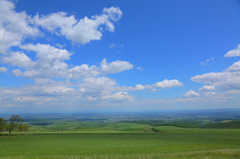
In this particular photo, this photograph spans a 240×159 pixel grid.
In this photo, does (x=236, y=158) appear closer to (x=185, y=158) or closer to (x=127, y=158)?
(x=185, y=158)

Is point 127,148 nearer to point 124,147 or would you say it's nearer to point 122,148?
point 122,148

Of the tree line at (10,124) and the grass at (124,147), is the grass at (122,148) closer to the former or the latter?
the grass at (124,147)

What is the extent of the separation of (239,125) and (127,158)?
373 feet

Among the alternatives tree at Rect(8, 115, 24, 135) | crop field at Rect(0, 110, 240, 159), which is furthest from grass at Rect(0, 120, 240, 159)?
tree at Rect(8, 115, 24, 135)

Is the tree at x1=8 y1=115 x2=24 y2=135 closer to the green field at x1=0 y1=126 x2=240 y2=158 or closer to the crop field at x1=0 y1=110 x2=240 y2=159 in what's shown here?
the crop field at x1=0 y1=110 x2=240 y2=159

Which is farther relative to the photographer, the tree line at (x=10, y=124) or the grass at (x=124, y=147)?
the tree line at (x=10, y=124)

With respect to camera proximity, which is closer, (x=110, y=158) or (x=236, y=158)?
(x=236, y=158)

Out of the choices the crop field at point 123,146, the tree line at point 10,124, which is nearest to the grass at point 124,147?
the crop field at point 123,146

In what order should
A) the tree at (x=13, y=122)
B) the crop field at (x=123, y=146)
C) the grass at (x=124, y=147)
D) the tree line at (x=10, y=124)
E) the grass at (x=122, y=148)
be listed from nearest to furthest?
the grass at (x=124, y=147) → the crop field at (x=123, y=146) → the grass at (x=122, y=148) → the tree line at (x=10, y=124) → the tree at (x=13, y=122)

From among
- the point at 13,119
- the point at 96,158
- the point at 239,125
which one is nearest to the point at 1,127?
the point at 13,119

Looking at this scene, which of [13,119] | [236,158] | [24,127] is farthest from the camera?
[24,127]

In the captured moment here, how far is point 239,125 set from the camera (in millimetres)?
91188

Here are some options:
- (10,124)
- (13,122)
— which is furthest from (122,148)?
(10,124)

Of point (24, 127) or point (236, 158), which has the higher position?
point (236, 158)
